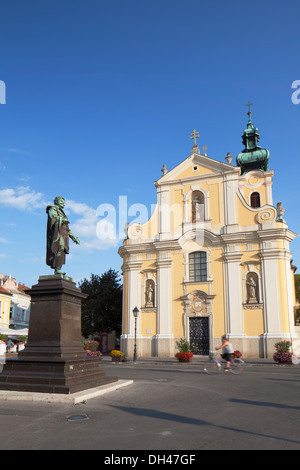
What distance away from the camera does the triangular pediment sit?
1181 inches

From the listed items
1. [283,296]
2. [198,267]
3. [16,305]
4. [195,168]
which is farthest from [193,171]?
[16,305]

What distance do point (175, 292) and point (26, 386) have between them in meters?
20.1

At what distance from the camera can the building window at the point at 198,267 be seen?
2850 cm

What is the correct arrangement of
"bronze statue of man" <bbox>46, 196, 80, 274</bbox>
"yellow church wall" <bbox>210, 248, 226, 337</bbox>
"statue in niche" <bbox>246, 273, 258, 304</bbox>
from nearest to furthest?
1. "bronze statue of man" <bbox>46, 196, 80, 274</bbox>
2. "statue in niche" <bbox>246, 273, 258, 304</bbox>
3. "yellow church wall" <bbox>210, 248, 226, 337</bbox>

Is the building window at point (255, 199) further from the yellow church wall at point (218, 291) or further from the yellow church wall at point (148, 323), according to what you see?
the yellow church wall at point (148, 323)

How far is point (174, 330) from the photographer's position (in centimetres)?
2808

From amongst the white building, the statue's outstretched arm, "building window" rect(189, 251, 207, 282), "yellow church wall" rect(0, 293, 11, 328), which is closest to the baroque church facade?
"building window" rect(189, 251, 207, 282)

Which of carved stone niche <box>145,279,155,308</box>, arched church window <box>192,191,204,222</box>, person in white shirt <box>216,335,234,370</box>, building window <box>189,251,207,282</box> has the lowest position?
person in white shirt <box>216,335,234,370</box>

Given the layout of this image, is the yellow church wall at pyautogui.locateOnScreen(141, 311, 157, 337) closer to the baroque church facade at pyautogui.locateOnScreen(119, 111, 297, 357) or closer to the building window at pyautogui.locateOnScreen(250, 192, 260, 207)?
the baroque church facade at pyautogui.locateOnScreen(119, 111, 297, 357)

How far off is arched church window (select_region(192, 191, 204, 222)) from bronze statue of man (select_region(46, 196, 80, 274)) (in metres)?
18.7

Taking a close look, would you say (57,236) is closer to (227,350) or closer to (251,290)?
(227,350)

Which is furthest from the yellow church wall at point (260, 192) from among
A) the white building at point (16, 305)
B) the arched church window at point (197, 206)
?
the white building at point (16, 305)

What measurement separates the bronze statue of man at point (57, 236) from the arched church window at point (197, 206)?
61.3ft
